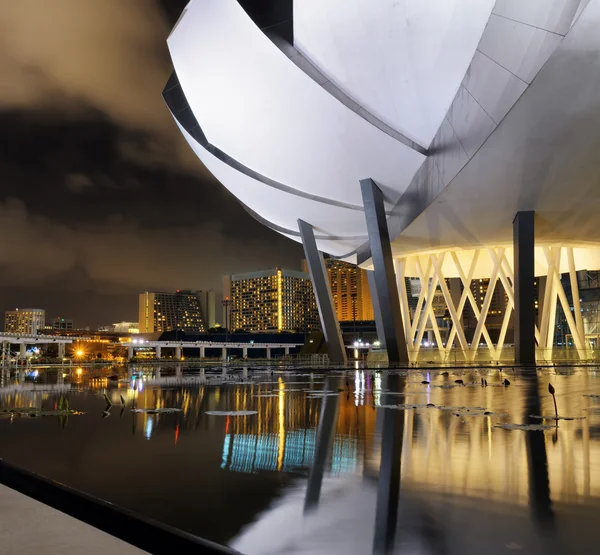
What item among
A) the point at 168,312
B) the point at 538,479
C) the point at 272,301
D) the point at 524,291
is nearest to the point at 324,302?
the point at 524,291

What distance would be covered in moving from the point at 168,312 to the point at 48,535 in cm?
17879

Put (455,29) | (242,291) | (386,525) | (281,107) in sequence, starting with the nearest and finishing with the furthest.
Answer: (386,525) → (455,29) → (281,107) → (242,291)

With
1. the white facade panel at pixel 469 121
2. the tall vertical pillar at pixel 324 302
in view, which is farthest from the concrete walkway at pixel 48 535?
the tall vertical pillar at pixel 324 302

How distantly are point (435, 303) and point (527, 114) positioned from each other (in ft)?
194

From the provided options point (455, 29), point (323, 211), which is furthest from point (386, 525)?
point (323, 211)

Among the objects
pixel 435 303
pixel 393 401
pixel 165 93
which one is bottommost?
pixel 393 401

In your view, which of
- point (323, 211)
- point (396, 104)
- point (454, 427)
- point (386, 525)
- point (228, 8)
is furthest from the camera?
point (323, 211)

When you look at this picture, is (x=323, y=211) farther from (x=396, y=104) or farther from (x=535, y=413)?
(x=535, y=413)

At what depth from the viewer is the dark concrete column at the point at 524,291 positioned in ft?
85.6

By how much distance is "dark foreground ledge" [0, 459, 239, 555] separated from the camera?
2.44 meters

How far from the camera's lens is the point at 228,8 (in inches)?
688

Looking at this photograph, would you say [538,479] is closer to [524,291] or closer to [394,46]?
[394,46]

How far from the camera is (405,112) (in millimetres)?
20500

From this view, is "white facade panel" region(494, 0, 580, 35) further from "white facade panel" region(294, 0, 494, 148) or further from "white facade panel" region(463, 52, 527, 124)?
"white facade panel" region(294, 0, 494, 148)
